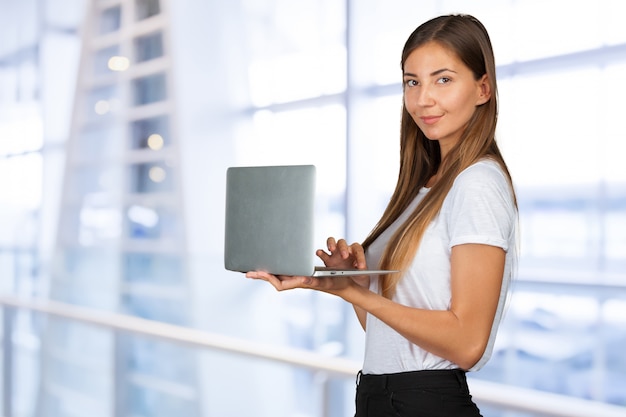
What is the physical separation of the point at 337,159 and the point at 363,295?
9.19 ft

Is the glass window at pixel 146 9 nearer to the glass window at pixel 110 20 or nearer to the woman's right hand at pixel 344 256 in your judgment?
the glass window at pixel 110 20

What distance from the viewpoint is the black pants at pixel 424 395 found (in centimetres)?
96

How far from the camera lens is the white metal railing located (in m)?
1.25

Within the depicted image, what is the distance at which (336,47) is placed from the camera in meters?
3.69

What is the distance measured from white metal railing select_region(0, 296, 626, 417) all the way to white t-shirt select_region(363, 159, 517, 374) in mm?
339

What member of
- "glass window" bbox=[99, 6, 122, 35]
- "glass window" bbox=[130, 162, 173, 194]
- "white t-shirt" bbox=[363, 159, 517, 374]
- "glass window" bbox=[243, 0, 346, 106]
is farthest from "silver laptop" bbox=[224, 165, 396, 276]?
"glass window" bbox=[99, 6, 122, 35]

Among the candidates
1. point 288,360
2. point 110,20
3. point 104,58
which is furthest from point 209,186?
point 288,360

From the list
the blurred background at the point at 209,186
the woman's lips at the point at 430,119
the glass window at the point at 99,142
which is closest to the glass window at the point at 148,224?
the blurred background at the point at 209,186

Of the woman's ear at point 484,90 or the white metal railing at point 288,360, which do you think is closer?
the woman's ear at point 484,90

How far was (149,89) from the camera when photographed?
14.1 feet

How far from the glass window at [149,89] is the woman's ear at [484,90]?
135 inches

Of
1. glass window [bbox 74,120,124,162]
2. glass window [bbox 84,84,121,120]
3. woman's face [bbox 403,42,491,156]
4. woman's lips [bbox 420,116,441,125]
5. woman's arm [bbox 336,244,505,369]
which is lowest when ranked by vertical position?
woman's arm [bbox 336,244,505,369]

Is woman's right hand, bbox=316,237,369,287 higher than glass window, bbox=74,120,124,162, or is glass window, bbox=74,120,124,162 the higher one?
glass window, bbox=74,120,124,162

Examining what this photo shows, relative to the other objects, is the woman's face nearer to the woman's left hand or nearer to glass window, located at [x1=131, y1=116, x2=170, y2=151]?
the woman's left hand
